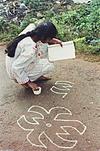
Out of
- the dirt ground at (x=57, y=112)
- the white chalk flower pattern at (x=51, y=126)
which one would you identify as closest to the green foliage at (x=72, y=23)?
the dirt ground at (x=57, y=112)

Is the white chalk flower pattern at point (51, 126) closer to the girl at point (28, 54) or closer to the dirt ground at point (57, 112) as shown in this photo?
the dirt ground at point (57, 112)

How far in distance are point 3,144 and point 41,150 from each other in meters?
0.39

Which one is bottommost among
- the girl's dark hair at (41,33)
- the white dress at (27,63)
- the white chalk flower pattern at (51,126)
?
the white chalk flower pattern at (51,126)

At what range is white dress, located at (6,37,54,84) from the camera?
4.84 m

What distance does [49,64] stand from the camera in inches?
203

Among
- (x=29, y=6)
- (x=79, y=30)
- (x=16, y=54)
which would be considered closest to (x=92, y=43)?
(x=79, y=30)

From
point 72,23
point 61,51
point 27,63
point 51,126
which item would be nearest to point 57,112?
point 51,126

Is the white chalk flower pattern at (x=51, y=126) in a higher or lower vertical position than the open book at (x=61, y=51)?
lower

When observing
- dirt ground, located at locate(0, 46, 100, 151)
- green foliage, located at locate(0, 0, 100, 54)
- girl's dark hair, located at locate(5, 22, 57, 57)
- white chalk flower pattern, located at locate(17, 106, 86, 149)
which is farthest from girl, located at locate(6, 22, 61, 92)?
green foliage, located at locate(0, 0, 100, 54)

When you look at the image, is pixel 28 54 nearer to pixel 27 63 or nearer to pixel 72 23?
pixel 27 63

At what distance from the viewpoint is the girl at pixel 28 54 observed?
484 centimetres

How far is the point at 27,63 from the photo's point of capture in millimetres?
4879

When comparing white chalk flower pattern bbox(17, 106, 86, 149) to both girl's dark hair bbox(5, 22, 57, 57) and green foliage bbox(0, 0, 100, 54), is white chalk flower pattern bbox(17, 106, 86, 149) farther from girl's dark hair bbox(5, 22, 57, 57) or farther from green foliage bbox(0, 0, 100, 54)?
green foliage bbox(0, 0, 100, 54)

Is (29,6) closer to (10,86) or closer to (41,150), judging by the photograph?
(10,86)
